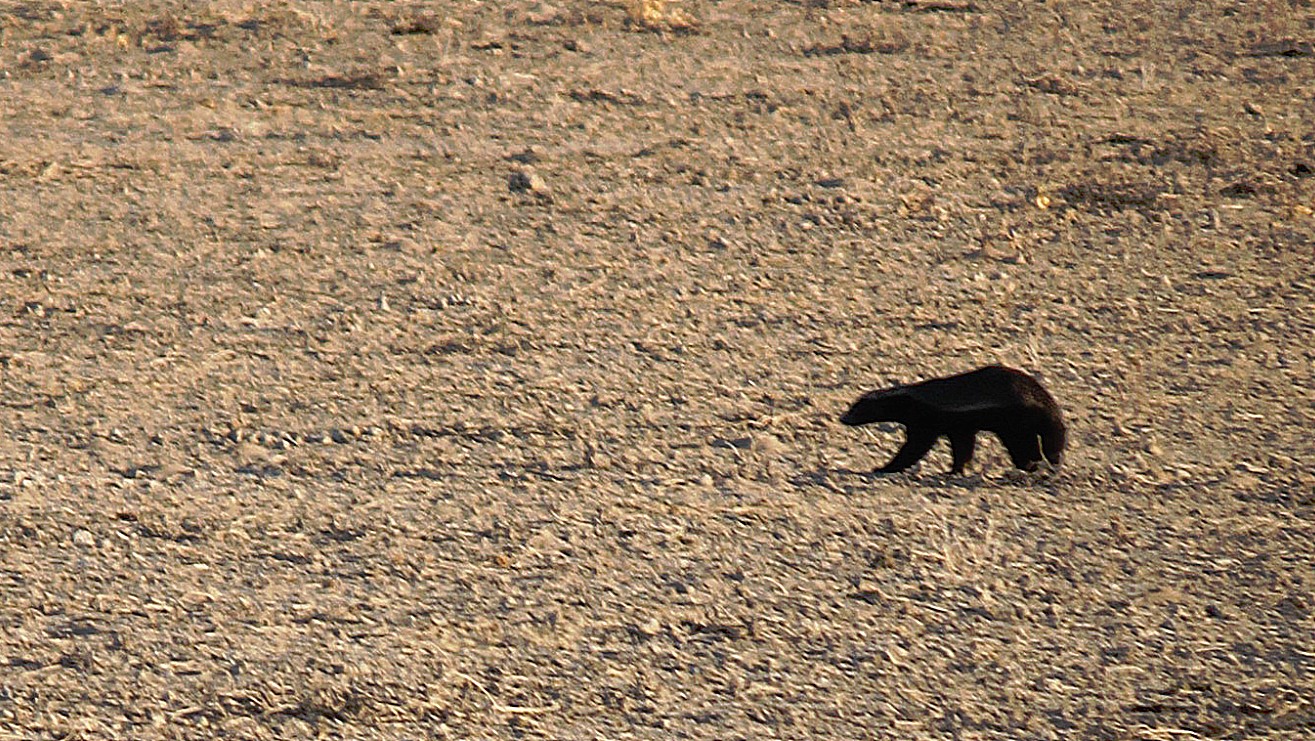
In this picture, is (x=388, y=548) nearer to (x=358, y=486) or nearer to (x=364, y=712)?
(x=358, y=486)

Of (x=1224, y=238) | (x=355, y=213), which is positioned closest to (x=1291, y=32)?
(x=1224, y=238)

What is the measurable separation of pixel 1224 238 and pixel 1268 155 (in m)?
0.75

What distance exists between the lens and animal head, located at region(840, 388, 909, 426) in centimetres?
403

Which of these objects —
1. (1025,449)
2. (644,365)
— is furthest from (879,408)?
(644,365)

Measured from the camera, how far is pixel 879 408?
13.3 ft

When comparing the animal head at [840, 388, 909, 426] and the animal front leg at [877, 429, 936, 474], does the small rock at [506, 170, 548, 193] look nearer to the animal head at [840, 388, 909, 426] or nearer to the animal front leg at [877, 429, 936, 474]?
the animal head at [840, 388, 909, 426]

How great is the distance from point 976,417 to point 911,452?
169 millimetres

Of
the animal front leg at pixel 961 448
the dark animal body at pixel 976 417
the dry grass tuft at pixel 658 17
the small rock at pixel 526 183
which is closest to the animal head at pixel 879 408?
the dark animal body at pixel 976 417

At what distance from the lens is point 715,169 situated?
5.73 m

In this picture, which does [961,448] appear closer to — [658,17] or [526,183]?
[526,183]

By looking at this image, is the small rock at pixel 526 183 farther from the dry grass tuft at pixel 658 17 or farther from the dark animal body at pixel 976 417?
the dark animal body at pixel 976 417

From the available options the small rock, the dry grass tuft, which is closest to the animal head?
the small rock

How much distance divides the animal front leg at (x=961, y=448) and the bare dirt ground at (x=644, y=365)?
73mm

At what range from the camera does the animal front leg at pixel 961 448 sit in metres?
3.96
